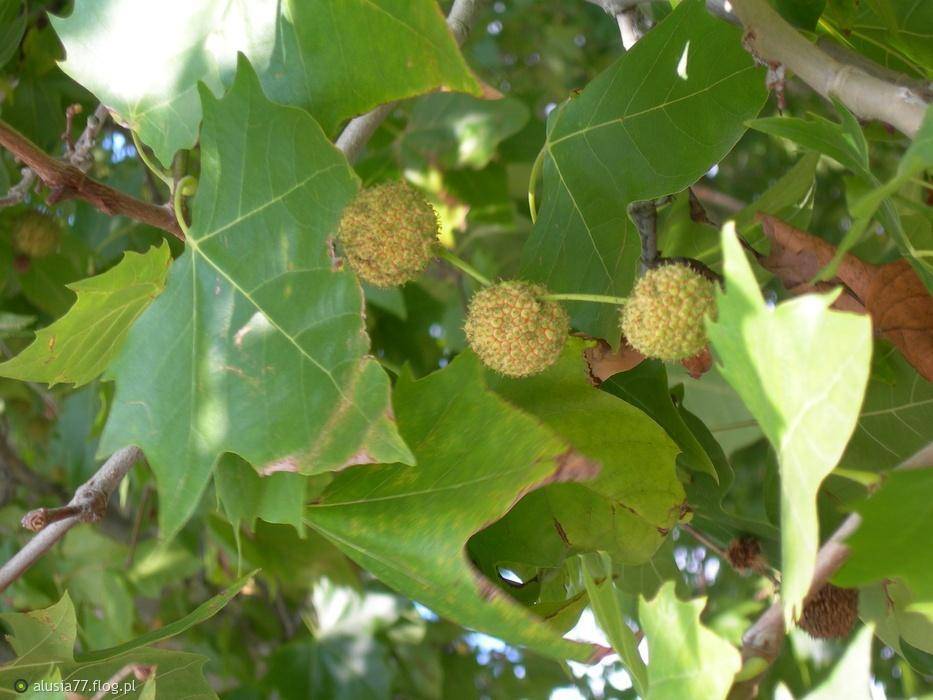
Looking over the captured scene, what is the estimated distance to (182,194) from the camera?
1.02 m

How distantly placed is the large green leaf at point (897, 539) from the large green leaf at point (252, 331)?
15.5 inches

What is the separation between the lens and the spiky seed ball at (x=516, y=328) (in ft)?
2.89

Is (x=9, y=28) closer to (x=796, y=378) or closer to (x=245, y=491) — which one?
(x=245, y=491)

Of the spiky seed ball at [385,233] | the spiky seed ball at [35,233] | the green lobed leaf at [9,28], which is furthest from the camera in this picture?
the spiky seed ball at [35,233]

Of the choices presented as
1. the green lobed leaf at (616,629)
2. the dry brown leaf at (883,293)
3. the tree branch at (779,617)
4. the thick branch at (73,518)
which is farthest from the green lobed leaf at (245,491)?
the dry brown leaf at (883,293)

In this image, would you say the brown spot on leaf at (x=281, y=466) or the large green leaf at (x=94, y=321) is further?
the large green leaf at (x=94, y=321)

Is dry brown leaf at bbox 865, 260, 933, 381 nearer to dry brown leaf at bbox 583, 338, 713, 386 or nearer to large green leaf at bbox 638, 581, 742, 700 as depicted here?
dry brown leaf at bbox 583, 338, 713, 386

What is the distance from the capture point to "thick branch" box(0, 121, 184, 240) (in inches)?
37.2

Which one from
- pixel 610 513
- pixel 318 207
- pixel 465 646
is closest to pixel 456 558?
pixel 610 513

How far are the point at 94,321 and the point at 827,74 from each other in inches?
29.2

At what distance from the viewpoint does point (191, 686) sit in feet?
3.47

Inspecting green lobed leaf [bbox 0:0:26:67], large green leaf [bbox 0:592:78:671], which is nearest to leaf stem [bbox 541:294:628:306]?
large green leaf [bbox 0:592:78:671]

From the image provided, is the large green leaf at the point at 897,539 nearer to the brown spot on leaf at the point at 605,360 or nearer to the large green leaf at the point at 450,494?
the large green leaf at the point at 450,494

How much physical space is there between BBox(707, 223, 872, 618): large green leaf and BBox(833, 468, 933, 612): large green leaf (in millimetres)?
30
